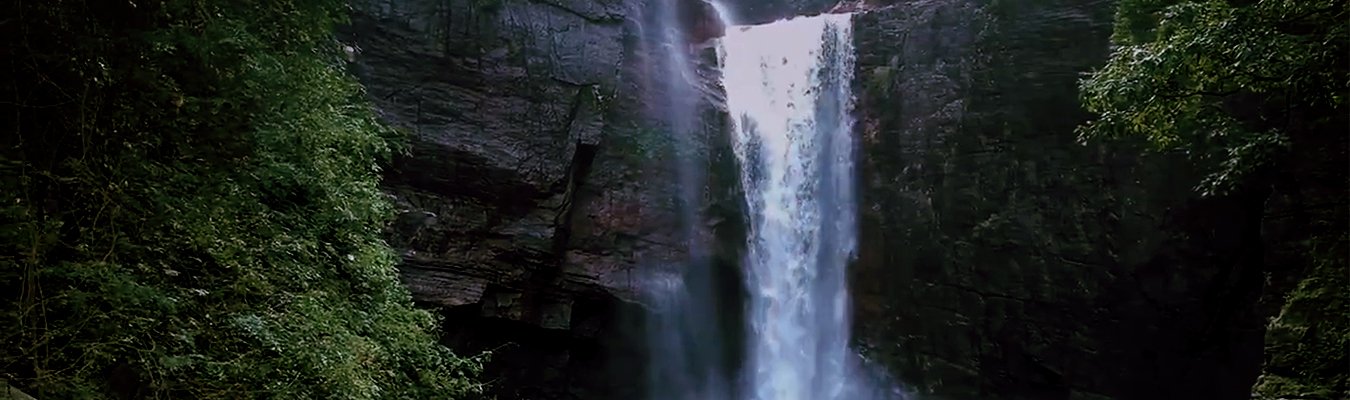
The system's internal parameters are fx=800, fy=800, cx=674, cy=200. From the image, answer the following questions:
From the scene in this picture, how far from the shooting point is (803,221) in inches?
619

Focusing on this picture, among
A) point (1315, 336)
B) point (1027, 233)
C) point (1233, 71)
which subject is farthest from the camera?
point (1027, 233)

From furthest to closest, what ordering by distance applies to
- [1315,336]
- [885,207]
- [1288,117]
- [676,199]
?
1. [885,207]
2. [676,199]
3. [1288,117]
4. [1315,336]

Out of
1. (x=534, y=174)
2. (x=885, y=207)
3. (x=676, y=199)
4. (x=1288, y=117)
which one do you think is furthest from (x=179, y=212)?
(x=885, y=207)

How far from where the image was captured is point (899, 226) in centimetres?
1475

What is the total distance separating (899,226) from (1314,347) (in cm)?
907

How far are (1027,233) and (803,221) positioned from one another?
4.12m

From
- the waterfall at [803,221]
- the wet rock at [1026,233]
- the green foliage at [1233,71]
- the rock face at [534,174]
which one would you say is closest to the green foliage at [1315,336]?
the green foliage at [1233,71]

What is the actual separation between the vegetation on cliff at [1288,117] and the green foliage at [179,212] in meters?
6.24

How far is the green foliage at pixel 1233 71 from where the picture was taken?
555cm

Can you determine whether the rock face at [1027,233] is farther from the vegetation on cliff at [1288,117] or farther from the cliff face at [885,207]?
the vegetation on cliff at [1288,117]

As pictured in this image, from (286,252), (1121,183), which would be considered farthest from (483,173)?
(1121,183)

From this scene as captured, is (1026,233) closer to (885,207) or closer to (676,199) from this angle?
(885,207)

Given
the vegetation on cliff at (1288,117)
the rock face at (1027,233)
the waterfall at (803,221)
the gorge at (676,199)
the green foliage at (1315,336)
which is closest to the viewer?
the gorge at (676,199)

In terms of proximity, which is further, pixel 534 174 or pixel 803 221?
pixel 803 221
